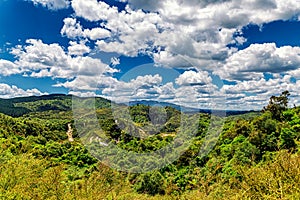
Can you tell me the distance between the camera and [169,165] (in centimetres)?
5228

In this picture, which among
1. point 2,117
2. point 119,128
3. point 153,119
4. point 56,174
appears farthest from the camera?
point 2,117

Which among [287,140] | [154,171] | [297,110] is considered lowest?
[154,171]

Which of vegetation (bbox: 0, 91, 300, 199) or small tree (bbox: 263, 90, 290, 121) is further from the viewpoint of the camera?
small tree (bbox: 263, 90, 290, 121)

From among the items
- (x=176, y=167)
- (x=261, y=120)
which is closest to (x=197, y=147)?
(x=176, y=167)

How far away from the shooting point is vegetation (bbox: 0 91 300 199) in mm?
14277

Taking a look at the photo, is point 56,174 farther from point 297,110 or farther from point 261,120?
point 297,110

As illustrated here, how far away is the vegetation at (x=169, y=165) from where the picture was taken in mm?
14277

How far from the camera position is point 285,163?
499 inches

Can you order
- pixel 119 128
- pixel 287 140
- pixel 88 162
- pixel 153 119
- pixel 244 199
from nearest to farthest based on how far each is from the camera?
pixel 244 199 < pixel 287 140 < pixel 153 119 < pixel 88 162 < pixel 119 128

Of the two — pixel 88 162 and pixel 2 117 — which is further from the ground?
pixel 2 117

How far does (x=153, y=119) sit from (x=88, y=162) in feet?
62.5

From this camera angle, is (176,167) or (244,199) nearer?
(244,199)

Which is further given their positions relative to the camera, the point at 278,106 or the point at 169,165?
the point at 169,165

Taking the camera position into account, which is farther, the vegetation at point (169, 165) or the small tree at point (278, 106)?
the small tree at point (278, 106)
